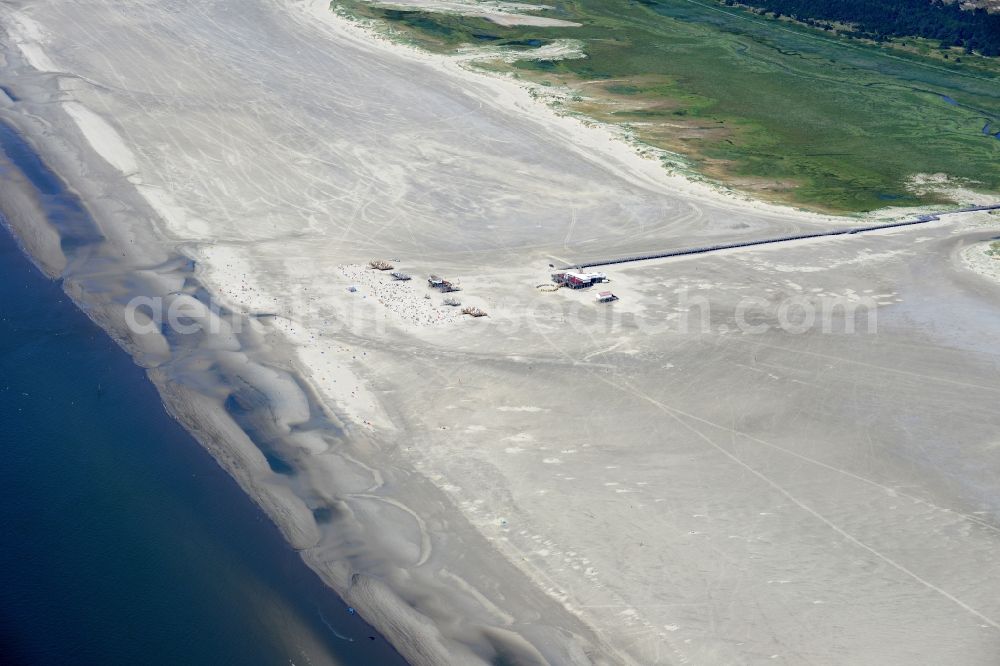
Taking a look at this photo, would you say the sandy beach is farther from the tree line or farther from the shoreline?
the tree line

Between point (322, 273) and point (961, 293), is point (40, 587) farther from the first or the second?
point (961, 293)

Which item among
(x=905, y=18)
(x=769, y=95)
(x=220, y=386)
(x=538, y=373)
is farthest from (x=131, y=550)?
(x=905, y=18)

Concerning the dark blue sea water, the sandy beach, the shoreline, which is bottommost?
the dark blue sea water

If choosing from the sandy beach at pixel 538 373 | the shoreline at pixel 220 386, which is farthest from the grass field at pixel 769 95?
the shoreline at pixel 220 386

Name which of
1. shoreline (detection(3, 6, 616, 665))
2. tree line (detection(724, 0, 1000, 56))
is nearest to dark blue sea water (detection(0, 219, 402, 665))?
shoreline (detection(3, 6, 616, 665))

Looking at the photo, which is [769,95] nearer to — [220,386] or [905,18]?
[905,18]

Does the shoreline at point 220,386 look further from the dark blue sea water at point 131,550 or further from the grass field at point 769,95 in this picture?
the grass field at point 769,95

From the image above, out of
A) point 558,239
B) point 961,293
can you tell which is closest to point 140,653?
point 558,239
